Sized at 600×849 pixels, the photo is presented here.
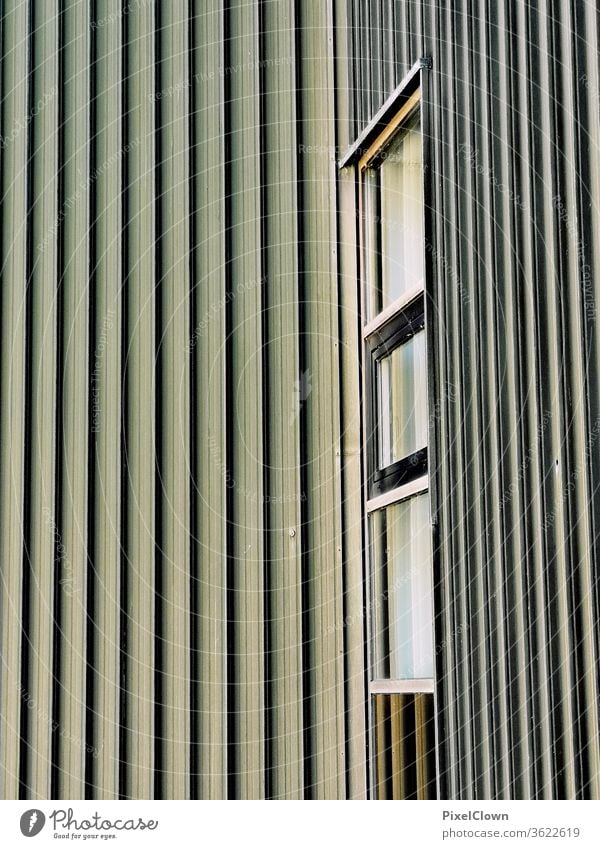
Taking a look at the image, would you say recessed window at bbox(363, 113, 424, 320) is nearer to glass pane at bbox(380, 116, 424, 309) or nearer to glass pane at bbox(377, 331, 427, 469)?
glass pane at bbox(380, 116, 424, 309)

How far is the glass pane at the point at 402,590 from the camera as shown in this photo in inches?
104

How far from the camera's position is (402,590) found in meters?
2.77

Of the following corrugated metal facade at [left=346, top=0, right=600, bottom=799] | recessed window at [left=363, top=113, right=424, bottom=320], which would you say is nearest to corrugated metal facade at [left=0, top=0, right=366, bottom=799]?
recessed window at [left=363, top=113, right=424, bottom=320]

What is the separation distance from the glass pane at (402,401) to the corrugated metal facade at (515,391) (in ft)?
0.69

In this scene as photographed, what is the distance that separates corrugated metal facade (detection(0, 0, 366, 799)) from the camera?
2.96 meters

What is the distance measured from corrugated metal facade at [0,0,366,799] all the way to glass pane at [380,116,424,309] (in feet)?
0.71

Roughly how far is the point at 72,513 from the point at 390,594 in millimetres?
713

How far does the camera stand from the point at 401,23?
2.83 metres

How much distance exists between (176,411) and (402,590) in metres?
0.67

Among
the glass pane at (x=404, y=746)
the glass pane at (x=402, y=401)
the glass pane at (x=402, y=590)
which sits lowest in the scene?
the glass pane at (x=404, y=746)
